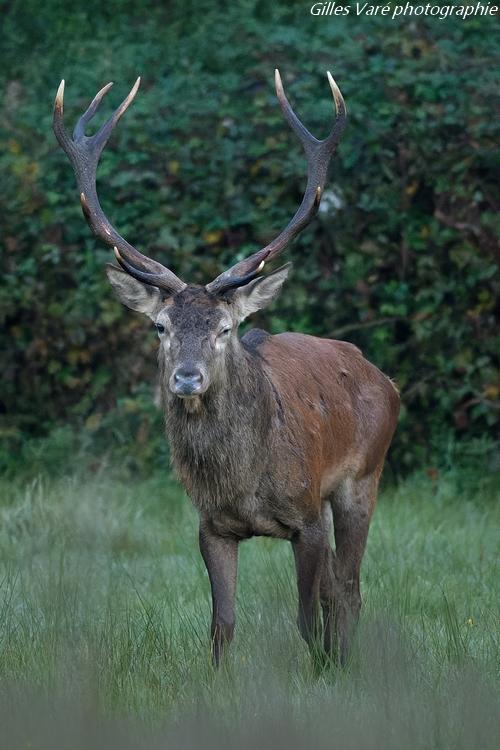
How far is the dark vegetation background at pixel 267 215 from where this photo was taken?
9297mm

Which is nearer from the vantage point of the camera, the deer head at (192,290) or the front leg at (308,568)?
the deer head at (192,290)

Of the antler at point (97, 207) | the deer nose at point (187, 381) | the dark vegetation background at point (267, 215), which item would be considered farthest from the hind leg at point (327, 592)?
the dark vegetation background at point (267, 215)

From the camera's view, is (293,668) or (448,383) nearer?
(293,668)

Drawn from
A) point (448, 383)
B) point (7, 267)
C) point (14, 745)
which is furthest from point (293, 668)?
point (7, 267)

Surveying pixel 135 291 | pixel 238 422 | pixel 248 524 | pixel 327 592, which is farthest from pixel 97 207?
pixel 327 592

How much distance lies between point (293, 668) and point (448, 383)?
14.6ft

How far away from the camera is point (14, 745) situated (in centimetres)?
389

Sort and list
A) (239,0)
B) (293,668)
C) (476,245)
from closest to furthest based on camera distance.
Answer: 1. (293,668)
2. (476,245)
3. (239,0)

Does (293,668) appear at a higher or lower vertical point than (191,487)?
lower

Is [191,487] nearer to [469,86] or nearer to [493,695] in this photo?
[493,695]

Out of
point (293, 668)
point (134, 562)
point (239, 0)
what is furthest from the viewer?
point (239, 0)

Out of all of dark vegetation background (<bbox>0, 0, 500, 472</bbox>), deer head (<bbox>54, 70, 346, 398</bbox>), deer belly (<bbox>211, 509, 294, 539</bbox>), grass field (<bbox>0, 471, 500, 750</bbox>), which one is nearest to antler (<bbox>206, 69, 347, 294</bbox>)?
deer head (<bbox>54, 70, 346, 398</bbox>)

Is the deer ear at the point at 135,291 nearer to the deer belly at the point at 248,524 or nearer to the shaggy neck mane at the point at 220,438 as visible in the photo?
the shaggy neck mane at the point at 220,438

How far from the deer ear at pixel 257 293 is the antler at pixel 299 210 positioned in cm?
8
